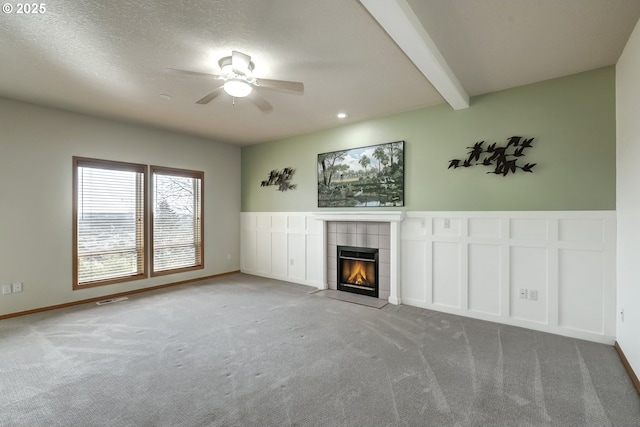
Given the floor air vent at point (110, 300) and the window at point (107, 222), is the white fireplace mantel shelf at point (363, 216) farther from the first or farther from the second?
the floor air vent at point (110, 300)

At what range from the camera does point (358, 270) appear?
4.84 m

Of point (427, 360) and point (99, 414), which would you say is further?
point (427, 360)

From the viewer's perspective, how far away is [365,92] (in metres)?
3.62

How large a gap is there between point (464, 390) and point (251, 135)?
4.99 m

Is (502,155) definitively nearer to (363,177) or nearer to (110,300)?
(363,177)

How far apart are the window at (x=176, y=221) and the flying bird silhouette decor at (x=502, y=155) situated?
482 cm

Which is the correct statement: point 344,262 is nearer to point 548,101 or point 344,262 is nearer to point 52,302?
point 548,101

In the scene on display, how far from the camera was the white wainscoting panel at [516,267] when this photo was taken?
9.99 ft

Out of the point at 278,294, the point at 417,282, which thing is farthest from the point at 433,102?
the point at 278,294

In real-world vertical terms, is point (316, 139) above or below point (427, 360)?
above

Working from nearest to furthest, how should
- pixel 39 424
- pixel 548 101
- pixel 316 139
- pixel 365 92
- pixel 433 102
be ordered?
pixel 39 424, pixel 548 101, pixel 365 92, pixel 433 102, pixel 316 139

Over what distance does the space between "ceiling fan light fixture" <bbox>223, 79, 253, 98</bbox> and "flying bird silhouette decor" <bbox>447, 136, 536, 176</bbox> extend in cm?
280

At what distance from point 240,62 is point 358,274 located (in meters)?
3.46

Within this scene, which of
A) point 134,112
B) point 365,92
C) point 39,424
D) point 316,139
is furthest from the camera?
point 316,139
